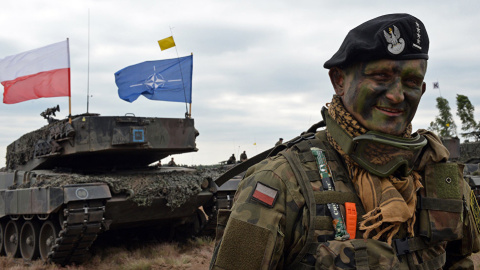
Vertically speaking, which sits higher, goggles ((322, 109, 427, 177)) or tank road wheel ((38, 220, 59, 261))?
goggles ((322, 109, 427, 177))

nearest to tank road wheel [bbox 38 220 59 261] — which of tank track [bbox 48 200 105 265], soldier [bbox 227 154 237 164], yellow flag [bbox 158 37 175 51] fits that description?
tank track [bbox 48 200 105 265]

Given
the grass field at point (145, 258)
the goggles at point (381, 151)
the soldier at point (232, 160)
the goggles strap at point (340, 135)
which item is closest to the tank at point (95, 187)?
the grass field at point (145, 258)

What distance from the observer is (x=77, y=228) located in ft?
24.9

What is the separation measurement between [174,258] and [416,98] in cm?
729

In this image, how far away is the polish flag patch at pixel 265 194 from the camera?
1.78 m

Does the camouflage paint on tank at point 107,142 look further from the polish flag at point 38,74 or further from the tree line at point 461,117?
the tree line at point 461,117

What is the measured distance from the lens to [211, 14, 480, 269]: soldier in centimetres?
175

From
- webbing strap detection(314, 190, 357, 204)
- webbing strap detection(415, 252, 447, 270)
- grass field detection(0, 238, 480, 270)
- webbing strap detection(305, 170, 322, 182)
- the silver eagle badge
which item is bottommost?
grass field detection(0, 238, 480, 270)

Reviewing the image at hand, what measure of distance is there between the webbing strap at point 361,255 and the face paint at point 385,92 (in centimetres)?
46

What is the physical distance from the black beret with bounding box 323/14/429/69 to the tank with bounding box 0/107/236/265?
20.9 ft

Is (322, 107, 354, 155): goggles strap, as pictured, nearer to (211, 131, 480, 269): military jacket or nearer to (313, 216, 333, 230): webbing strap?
(211, 131, 480, 269): military jacket

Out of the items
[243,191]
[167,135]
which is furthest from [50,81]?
[243,191]

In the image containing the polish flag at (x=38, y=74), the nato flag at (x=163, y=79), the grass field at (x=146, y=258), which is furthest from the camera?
the nato flag at (x=163, y=79)

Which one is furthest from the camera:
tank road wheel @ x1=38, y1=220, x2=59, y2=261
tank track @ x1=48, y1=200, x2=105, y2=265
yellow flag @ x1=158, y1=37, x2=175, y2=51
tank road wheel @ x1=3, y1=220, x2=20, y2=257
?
yellow flag @ x1=158, y1=37, x2=175, y2=51
